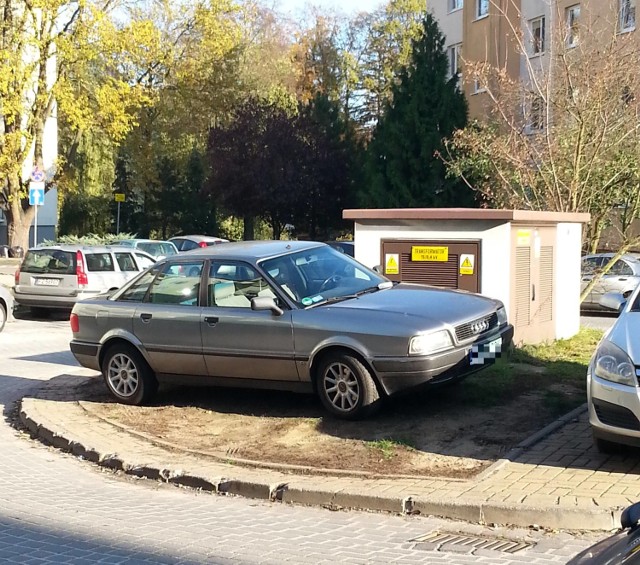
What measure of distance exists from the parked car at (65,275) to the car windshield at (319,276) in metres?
10.8

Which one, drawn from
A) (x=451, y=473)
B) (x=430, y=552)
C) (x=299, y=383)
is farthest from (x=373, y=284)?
(x=430, y=552)

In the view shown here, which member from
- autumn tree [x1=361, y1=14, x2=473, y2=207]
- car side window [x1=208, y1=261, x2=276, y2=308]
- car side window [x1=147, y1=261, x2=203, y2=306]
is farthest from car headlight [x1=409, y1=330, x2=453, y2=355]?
autumn tree [x1=361, y1=14, x2=473, y2=207]

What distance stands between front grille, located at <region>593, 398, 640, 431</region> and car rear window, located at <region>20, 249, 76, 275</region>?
14710mm

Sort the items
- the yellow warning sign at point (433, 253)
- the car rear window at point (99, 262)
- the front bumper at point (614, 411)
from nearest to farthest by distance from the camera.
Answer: the front bumper at point (614, 411)
the yellow warning sign at point (433, 253)
the car rear window at point (99, 262)

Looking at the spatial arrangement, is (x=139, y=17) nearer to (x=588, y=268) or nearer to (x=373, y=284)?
(x=588, y=268)

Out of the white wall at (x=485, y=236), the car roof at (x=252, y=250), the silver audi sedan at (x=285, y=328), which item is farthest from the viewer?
the white wall at (x=485, y=236)

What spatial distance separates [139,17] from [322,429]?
97.1 feet

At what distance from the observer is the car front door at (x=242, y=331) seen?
27.0ft

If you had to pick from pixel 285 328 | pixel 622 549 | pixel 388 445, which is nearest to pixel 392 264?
pixel 285 328

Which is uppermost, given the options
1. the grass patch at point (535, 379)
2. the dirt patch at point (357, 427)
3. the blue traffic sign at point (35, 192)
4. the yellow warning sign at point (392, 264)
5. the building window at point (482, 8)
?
the building window at point (482, 8)

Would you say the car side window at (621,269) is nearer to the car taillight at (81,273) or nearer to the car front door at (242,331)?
the car taillight at (81,273)

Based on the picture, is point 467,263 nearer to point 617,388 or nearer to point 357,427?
point 357,427

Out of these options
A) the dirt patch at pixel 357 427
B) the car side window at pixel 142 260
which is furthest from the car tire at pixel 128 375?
the car side window at pixel 142 260

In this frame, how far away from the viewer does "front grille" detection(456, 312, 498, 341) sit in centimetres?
788
